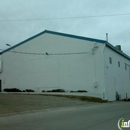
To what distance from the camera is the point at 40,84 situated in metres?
33.9

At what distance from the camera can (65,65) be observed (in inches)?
1264

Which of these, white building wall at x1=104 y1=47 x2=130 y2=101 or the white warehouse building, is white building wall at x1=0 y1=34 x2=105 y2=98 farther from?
white building wall at x1=104 y1=47 x2=130 y2=101

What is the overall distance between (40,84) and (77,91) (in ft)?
19.6

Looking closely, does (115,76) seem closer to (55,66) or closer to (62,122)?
(55,66)

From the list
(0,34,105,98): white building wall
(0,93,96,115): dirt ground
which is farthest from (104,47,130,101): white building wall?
(0,93,96,115): dirt ground

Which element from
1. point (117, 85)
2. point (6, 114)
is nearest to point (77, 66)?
point (117, 85)

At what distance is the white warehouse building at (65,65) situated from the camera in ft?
98.2

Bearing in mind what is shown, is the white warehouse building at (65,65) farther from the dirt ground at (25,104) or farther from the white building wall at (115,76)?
the dirt ground at (25,104)

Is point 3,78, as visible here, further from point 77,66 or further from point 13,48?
point 77,66

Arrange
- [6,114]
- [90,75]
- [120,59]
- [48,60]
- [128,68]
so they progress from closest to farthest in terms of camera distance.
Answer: [6,114] < [90,75] < [48,60] < [120,59] < [128,68]

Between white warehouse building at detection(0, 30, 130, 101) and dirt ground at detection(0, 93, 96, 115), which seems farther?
white warehouse building at detection(0, 30, 130, 101)

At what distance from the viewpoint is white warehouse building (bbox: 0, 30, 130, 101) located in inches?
1178

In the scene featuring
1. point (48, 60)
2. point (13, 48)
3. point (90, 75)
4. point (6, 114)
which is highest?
point (13, 48)

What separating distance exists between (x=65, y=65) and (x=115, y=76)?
23.6 feet
